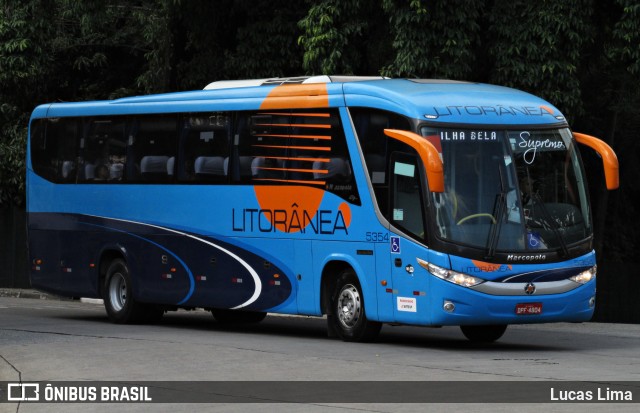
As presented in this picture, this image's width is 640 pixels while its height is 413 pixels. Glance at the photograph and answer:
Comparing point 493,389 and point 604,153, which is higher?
point 604,153

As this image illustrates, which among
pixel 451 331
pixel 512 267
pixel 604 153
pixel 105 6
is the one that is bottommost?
pixel 451 331

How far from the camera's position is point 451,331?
74.4 feet

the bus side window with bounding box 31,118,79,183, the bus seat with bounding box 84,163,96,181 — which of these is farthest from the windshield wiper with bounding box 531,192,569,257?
the bus side window with bounding box 31,118,79,183

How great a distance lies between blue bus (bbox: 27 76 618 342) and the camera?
693 inches

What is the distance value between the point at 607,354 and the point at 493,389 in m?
4.65

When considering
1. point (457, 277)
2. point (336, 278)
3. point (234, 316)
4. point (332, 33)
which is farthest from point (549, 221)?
point (332, 33)

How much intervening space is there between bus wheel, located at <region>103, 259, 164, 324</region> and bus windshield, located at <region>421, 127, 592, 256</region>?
7.27 m

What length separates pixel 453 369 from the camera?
599 inches

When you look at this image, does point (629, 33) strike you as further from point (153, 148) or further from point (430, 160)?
point (430, 160)

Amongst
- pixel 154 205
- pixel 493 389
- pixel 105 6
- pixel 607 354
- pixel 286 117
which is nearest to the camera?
pixel 493 389
